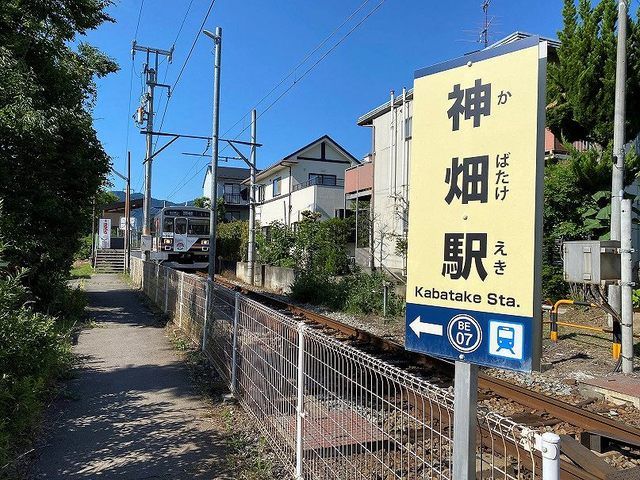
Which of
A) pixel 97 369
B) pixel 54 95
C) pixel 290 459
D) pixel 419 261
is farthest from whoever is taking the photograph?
pixel 54 95

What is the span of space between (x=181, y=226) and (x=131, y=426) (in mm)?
20726

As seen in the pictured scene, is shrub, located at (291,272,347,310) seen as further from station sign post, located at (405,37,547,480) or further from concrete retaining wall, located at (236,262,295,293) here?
station sign post, located at (405,37,547,480)

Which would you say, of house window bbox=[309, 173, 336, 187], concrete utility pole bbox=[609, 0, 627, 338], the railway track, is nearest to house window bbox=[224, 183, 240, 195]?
house window bbox=[309, 173, 336, 187]

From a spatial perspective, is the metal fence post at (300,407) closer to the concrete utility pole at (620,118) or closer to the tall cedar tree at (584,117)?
the concrete utility pole at (620,118)

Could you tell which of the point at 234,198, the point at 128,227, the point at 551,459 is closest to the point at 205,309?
the point at 551,459

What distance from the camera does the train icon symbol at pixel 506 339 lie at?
1.58 m

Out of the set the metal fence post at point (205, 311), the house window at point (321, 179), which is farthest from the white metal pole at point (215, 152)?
the house window at point (321, 179)

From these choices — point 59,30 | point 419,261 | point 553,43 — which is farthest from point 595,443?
point 553,43

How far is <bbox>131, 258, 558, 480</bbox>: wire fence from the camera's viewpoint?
8.38ft

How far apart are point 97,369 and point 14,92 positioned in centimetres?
481

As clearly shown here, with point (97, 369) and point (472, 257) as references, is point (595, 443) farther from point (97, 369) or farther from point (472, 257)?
point (97, 369)

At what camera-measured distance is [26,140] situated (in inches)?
328

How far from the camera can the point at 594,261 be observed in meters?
6.52

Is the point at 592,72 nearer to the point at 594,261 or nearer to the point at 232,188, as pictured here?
the point at 594,261
